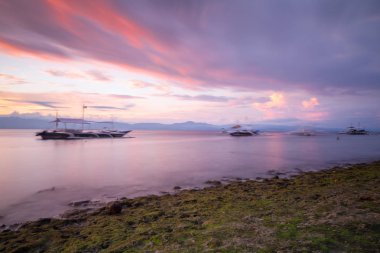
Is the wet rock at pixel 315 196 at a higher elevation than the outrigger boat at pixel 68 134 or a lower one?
lower

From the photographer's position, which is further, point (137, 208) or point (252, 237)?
point (137, 208)

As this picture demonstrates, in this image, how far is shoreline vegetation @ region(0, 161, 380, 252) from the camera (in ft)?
18.0

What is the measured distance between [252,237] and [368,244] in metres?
2.28

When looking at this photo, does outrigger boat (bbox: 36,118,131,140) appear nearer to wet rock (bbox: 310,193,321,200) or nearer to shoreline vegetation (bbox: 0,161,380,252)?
shoreline vegetation (bbox: 0,161,380,252)

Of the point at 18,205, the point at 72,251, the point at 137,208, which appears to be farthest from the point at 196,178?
the point at 72,251

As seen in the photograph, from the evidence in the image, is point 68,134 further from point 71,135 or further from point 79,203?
point 79,203

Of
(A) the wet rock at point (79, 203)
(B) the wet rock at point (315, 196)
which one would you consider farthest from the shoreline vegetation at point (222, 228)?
(A) the wet rock at point (79, 203)

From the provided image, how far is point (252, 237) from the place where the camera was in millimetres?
5879

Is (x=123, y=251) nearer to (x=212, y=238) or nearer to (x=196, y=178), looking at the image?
(x=212, y=238)

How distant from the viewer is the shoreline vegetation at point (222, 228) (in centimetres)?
548

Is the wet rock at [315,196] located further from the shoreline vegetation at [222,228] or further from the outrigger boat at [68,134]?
the outrigger boat at [68,134]

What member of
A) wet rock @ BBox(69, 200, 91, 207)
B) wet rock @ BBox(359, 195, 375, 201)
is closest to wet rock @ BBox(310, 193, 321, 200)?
wet rock @ BBox(359, 195, 375, 201)

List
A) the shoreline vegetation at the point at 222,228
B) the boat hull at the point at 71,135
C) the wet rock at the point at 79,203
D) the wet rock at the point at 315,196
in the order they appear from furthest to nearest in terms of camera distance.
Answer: the boat hull at the point at 71,135
the wet rock at the point at 79,203
the wet rock at the point at 315,196
the shoreline vegetation at the point at 222,228

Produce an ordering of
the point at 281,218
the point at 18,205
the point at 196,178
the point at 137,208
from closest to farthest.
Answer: the point at 281,218 < the point at 137,208 < the point at 18,205 < the point at 196,178
